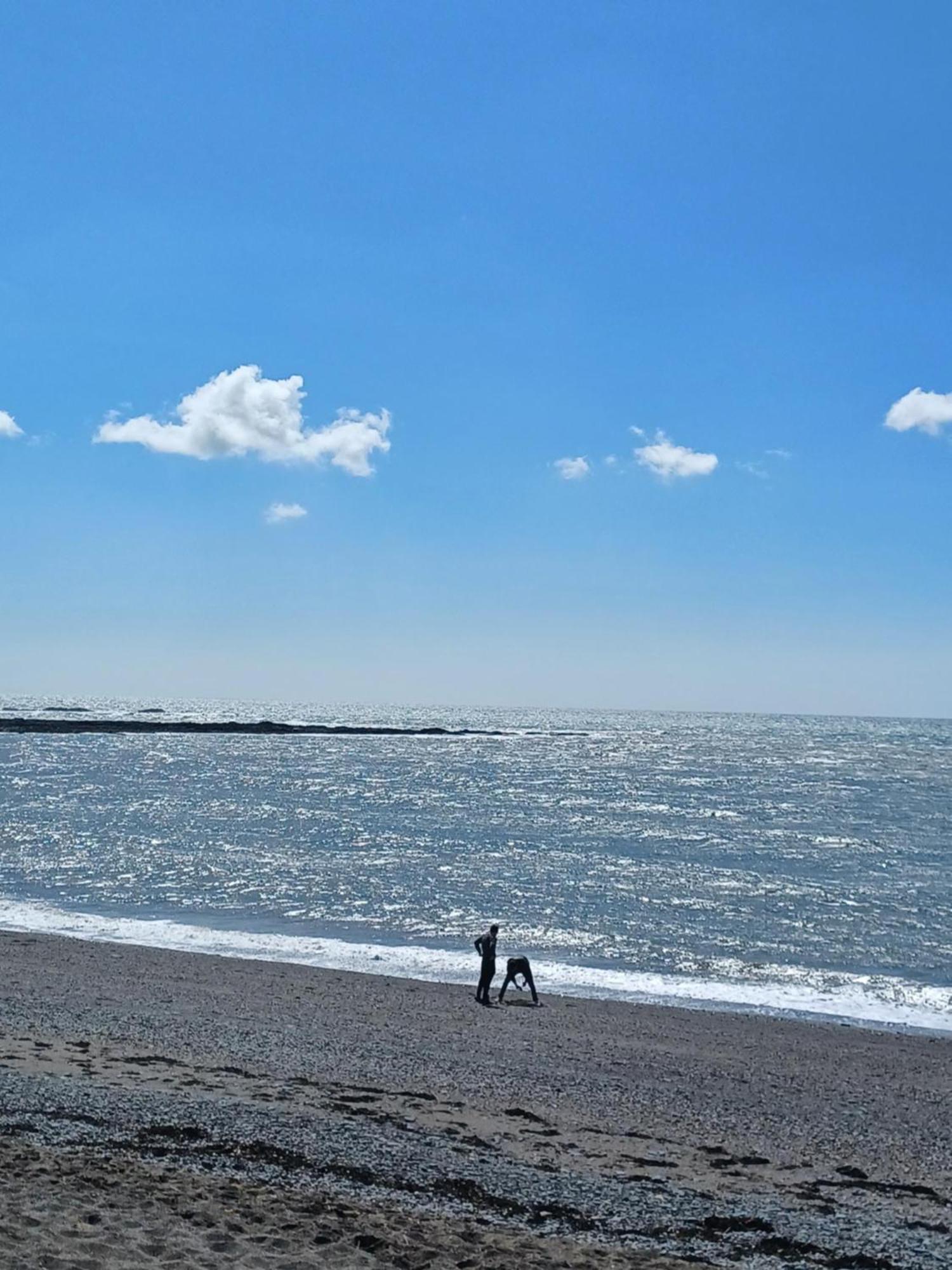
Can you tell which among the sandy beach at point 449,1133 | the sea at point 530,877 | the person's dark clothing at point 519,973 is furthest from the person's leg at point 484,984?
the sea at point 530,877

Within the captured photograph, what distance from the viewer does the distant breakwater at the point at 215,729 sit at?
15212cm

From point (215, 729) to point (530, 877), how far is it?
128 meters

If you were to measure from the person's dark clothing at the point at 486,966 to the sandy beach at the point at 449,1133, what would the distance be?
2.88 feet

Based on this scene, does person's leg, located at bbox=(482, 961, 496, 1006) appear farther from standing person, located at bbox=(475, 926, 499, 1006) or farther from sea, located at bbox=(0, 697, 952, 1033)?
sea, located at bbox=(0, 697, 952, 1033)

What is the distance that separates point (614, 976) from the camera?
25.7m

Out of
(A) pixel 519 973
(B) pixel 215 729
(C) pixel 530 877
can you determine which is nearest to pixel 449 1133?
(A) pixel 519 973

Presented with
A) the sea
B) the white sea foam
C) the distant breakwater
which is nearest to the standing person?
the sea

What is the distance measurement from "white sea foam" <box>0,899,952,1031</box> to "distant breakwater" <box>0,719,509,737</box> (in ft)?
421

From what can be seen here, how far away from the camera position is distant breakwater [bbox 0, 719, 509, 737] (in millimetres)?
152125

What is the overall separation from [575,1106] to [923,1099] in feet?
17.0

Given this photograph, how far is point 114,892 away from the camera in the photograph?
36.8m

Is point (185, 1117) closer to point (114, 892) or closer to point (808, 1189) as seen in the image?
point (808, 1189)

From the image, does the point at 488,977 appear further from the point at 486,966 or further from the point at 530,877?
the point at 530,877

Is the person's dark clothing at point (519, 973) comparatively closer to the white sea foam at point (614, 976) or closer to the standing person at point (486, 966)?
the standing person at point (486, 966)
